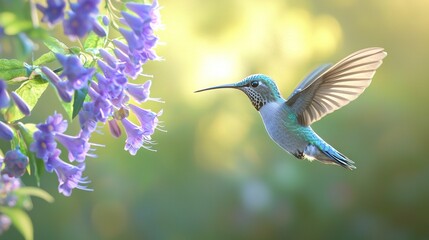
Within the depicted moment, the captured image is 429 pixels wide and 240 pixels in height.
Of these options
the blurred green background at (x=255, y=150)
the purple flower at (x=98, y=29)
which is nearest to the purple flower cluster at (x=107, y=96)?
the purple flower at (x=98, y=29)

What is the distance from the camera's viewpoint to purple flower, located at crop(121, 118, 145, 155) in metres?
1.28

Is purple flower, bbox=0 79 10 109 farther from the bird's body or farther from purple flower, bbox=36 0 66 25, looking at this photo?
the bird's body

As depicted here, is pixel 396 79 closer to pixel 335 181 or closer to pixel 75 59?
pixel 335 181

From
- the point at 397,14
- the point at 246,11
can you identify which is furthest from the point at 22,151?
the point at 397,14

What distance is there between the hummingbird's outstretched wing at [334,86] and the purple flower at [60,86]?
0.76 meters

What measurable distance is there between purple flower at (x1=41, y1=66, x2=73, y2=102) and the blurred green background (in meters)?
3.22

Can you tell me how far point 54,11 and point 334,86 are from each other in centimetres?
101

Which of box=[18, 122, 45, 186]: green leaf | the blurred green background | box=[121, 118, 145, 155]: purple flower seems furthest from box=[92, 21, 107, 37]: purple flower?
the blurred green background

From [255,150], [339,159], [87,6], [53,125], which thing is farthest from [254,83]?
[255,150]

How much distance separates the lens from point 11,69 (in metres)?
1.07

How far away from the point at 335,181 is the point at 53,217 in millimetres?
2081

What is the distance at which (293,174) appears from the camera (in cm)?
463

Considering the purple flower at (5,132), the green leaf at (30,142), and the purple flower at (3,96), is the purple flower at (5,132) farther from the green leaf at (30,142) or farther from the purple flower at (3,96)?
the purple flower at (3,96)

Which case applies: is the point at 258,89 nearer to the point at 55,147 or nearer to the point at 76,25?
the point at 55,147
